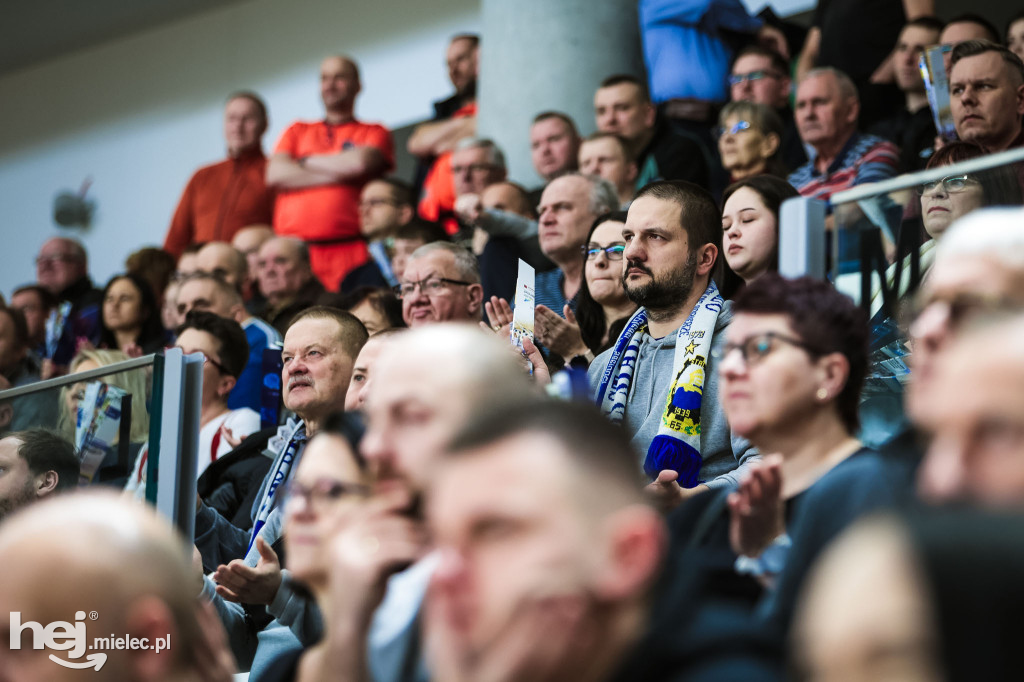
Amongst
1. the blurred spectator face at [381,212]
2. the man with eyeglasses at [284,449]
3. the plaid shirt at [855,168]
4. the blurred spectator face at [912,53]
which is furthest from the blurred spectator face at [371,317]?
the blurred spectator face at [912,53]

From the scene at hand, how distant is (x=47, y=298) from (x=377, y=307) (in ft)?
12.2

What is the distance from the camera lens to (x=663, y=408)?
3496mm

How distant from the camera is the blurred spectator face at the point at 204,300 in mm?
5672

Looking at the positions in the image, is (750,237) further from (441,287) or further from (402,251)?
(402,251)

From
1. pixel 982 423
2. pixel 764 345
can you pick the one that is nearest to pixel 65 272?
pixel 764 345

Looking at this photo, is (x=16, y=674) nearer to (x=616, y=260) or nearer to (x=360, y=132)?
(x=616, y=260)

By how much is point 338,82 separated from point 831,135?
2.98 metres

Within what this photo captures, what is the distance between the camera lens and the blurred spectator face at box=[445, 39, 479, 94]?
7090 millimetres

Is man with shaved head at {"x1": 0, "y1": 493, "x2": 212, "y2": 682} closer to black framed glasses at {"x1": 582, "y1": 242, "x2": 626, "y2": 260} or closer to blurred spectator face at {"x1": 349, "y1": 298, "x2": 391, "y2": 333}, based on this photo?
black framed glasses at {"x1": 582, "y1": 242, "x2": 626, "y2": 260}

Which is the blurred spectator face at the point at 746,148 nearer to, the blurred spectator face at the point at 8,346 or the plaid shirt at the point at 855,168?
the plaid shirt at the point at 855,168

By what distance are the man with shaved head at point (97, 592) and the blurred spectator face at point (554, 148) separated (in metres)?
4.11

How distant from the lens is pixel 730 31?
20.2 feet

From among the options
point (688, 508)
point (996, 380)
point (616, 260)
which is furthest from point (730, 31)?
point (996, 380)

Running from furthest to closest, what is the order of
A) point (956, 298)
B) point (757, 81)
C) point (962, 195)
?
point (757, 81), point (962, 195), point (956, 298)
